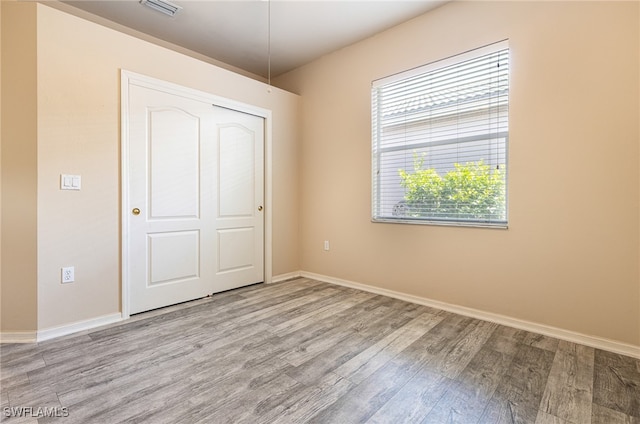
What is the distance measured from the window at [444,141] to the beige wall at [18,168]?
2.97m

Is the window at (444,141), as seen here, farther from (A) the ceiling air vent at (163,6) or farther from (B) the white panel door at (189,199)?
(A) the ceiling air vent at (163,6)

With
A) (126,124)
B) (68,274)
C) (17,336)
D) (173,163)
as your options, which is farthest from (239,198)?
(17,336)

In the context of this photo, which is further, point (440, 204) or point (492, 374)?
point (440, 204)

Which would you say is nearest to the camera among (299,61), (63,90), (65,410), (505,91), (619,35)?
(65,410)

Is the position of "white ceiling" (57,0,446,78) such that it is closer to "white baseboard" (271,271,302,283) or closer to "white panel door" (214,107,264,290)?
"white panel door" (214,107,264,290)

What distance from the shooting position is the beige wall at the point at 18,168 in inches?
86.4

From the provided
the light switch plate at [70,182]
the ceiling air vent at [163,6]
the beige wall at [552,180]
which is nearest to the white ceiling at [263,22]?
the ceiling air vent at [163,6]

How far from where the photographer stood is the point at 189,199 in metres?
3.06

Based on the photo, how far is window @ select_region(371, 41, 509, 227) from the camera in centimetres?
254

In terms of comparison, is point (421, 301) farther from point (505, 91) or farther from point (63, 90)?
point (63, 90)

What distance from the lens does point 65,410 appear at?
145cm

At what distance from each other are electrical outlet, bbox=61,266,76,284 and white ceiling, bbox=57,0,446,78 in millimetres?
2430

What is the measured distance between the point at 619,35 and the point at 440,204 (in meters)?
1.65

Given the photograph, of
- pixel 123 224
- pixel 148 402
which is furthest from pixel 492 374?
pixel 123 224
